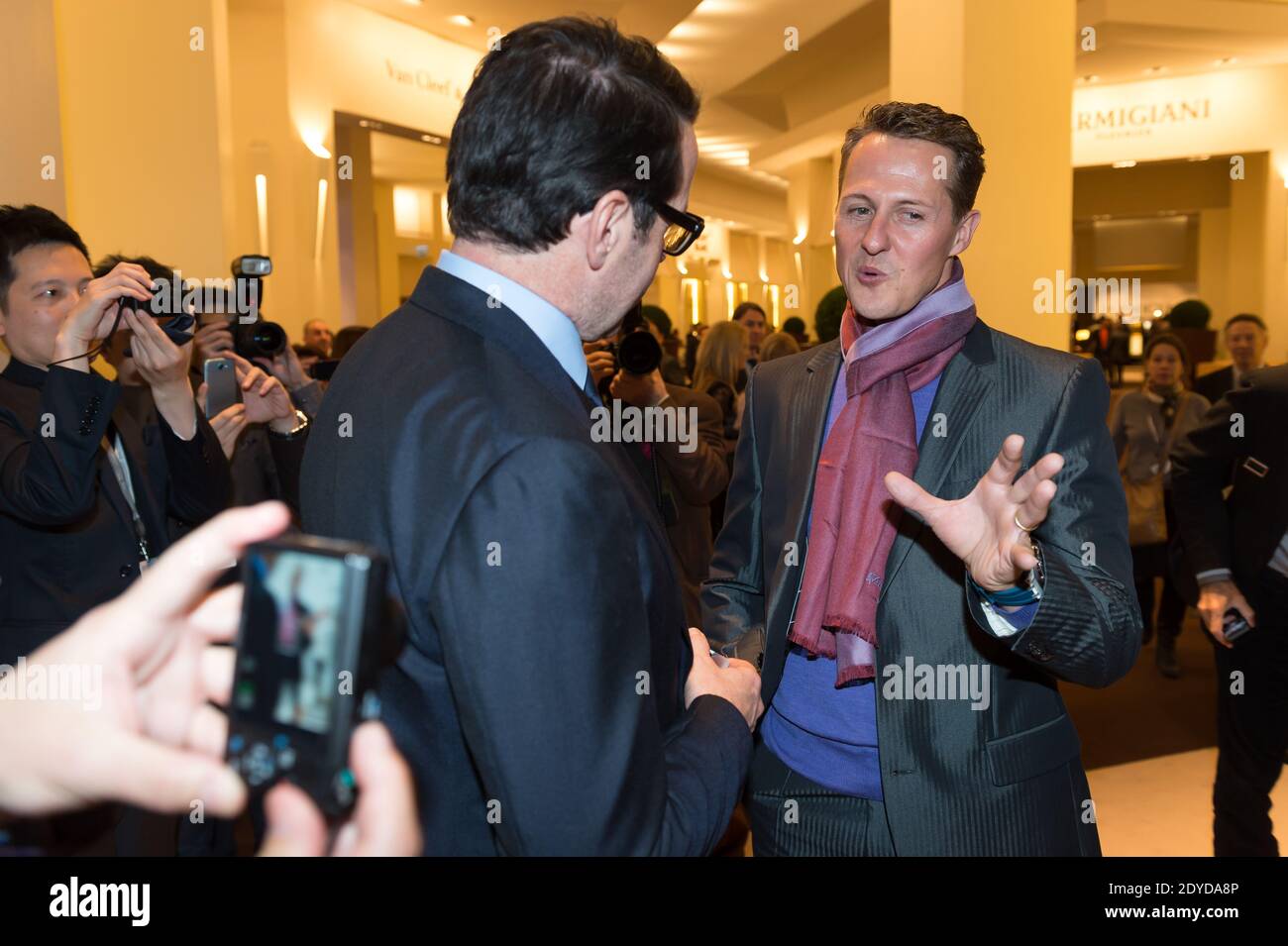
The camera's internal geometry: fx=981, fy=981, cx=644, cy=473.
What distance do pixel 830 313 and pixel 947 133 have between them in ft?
10.2

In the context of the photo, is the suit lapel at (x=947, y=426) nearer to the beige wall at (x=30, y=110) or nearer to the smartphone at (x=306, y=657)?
the smartphone at (x=306, y=657)

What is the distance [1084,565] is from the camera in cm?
146

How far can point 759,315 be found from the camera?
19.4 feet

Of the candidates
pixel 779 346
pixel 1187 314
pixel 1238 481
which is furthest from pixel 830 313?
pixel 1187 314

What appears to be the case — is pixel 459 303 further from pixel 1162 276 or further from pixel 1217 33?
pixel 1162 276

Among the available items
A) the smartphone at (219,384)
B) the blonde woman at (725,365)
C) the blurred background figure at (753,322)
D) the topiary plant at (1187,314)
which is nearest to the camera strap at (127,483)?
the smartphone at (219,384)

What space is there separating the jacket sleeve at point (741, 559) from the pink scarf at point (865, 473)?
219 mm

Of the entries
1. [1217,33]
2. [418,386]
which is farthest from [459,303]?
[1217,33]

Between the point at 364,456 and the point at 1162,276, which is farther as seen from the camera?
the point at 1162,276

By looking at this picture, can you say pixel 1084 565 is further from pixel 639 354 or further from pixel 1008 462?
pixel 639 354

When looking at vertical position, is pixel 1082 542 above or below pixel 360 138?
below

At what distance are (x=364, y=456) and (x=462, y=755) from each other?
29 centimetres

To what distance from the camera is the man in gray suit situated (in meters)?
1.49
